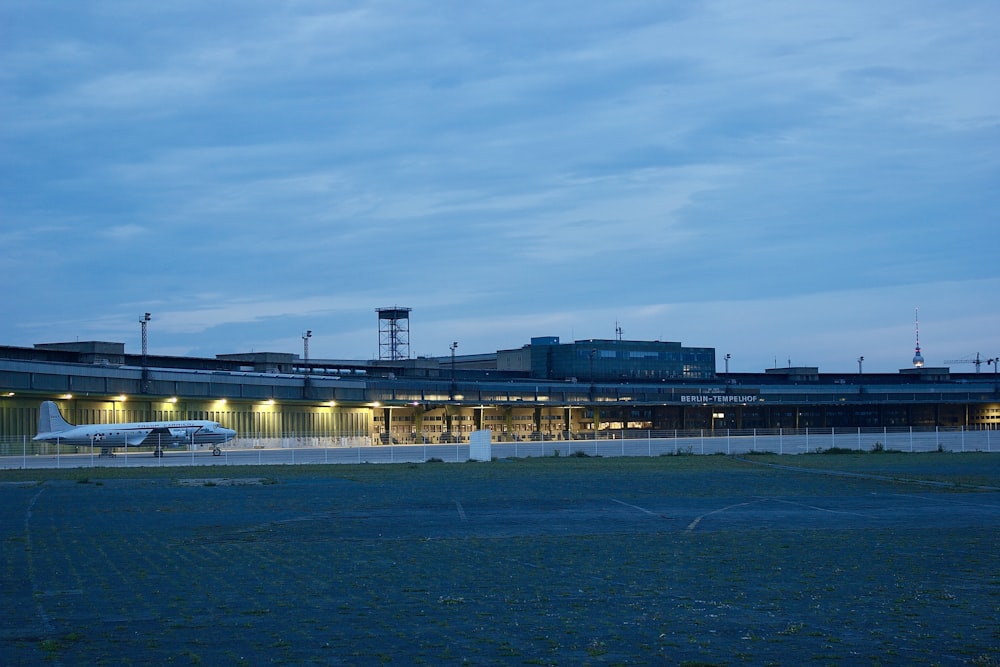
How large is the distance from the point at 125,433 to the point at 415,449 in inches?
852

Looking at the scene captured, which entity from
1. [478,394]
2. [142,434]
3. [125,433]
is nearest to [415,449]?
[142,434]

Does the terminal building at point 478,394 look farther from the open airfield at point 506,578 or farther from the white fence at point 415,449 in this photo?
the open airfield at point 506,578

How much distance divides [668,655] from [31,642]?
7.57 metres

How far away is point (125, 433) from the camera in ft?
273

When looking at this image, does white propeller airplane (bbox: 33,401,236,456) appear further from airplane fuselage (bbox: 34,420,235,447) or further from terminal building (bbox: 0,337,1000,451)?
terminal building (bbox: 0,337,1000,451)

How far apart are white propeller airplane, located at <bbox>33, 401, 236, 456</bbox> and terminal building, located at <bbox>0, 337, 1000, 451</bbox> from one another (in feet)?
9.86

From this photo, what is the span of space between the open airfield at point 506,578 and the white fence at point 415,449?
3170 centimetres

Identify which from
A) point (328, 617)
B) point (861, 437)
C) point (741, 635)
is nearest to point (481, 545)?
point (328, 617)

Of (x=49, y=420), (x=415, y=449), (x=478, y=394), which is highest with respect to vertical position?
(x=478, y=394)

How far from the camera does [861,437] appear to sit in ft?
303

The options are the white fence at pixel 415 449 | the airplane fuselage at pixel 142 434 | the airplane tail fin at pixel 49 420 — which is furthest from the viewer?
the airplane fuselage at pixel 142 434

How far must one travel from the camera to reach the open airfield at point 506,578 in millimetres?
13133

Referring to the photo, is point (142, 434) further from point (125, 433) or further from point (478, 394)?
point (478, 394)

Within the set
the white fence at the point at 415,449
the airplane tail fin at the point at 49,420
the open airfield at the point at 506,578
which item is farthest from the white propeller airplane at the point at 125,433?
the open airfield at the point at 506,578
